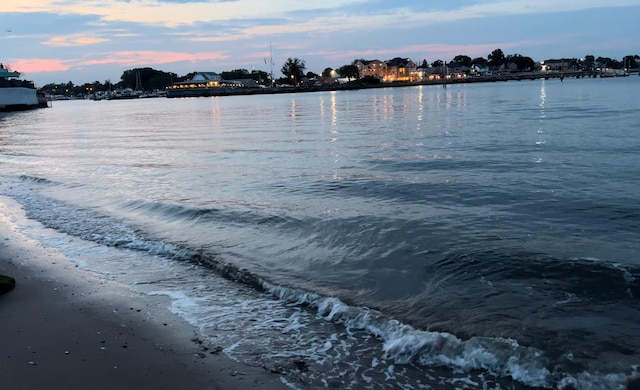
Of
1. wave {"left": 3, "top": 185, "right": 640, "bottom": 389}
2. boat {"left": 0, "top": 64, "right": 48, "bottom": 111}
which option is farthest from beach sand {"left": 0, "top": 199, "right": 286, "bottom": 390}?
boat {"left": 0, "top": 64, "right": 48, "bottom": 111}

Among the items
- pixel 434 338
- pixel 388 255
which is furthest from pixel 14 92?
pixel 434 338

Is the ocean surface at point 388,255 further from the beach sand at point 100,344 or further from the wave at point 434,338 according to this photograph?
the beach sand at point 100,344

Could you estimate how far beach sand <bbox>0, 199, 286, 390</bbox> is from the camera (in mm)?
5535

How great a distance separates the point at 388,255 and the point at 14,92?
4964 inches

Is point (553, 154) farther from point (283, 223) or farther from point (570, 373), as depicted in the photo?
point (570, 373)

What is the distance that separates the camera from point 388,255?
10.1m

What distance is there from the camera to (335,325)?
281 inches

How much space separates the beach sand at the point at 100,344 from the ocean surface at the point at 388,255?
358 millimetres

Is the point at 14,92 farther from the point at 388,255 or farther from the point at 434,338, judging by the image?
the point at 434,338

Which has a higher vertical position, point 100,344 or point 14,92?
point 14,92

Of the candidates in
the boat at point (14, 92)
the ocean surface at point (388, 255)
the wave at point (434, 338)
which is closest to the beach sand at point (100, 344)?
the ocean surface at point (388, 255)

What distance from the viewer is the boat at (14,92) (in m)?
110

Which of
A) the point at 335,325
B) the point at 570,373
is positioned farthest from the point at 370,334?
the point at 570,373

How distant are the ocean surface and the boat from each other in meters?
106
